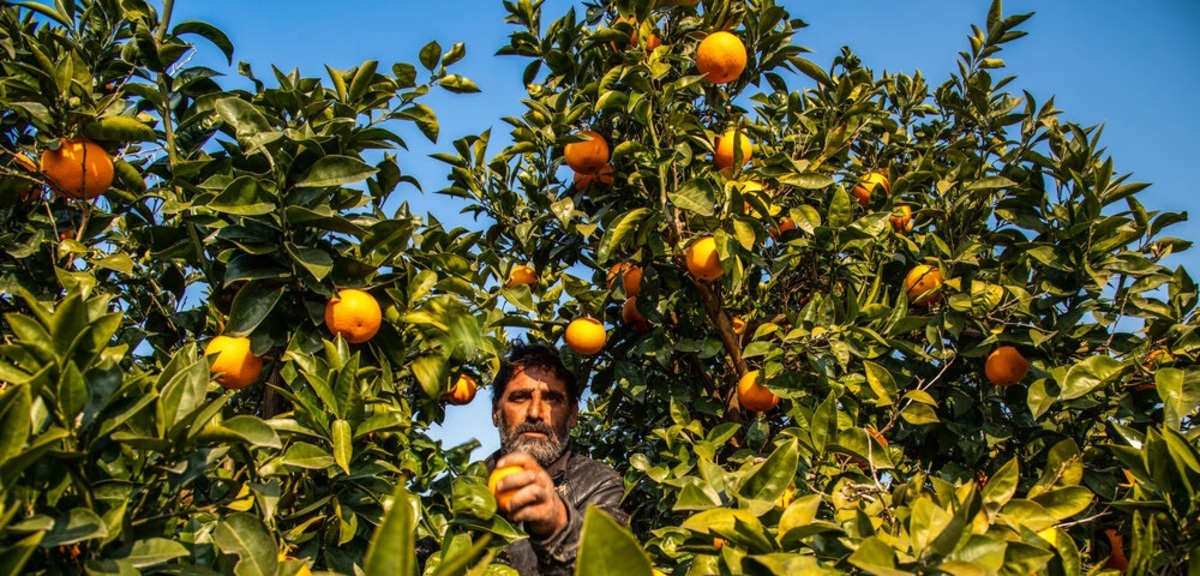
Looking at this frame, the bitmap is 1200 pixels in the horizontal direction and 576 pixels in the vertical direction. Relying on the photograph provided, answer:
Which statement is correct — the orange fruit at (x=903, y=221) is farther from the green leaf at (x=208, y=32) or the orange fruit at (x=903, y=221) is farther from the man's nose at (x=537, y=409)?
the green leaf at (x=208, y=32)

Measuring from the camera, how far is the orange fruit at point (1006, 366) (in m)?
2.64

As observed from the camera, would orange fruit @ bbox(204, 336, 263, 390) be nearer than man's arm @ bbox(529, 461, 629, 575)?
Yes

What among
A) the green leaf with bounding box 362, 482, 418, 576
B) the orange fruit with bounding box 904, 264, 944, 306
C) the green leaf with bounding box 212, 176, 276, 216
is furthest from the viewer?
the orange fruit with bounding box 904, 264, 944, 306

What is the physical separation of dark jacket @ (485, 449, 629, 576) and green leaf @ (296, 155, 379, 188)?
0.99 metres

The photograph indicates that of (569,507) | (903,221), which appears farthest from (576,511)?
(903,221)

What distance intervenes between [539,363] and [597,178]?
2.93ft

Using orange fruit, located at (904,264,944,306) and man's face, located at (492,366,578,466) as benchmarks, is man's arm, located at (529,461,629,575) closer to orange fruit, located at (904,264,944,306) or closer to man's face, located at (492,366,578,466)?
man's face, located at (492,366,578,466)

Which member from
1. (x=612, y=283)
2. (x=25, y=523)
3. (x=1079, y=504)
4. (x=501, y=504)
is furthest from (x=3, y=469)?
(x=612, y=283)

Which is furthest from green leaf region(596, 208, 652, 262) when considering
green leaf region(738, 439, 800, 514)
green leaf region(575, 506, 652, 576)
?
green leaf region(575, 506, 652, 576)

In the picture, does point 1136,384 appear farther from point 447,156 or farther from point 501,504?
point 447,156

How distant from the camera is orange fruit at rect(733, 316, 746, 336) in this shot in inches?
127

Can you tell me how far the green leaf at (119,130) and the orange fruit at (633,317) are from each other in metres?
1.73

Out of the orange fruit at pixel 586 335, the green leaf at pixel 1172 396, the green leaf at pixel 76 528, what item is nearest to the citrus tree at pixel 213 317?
the green leaf at pixel 76 528

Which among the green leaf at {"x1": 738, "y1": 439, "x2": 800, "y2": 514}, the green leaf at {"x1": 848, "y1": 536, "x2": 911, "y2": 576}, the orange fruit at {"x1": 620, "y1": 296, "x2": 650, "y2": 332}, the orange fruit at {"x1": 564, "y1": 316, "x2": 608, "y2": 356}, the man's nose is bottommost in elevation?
the green leaf at {"x1": 848, "y1": 536, "x2": 911, "y2": 576}
